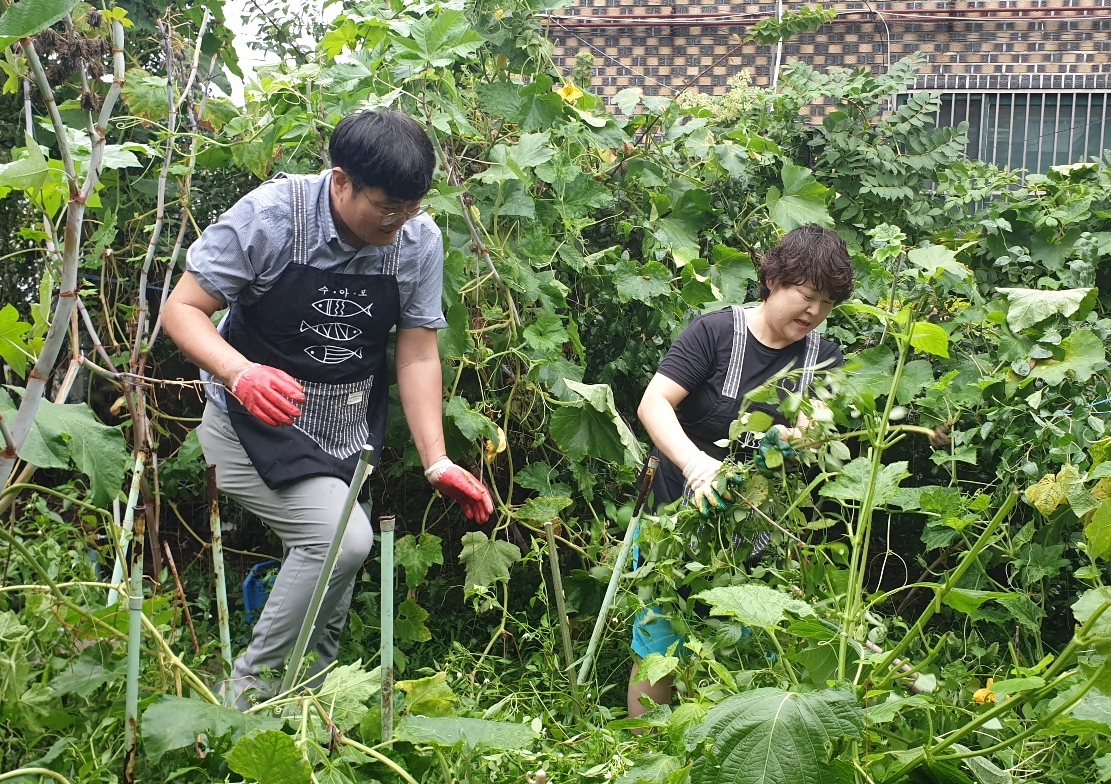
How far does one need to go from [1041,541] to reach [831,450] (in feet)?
4.41

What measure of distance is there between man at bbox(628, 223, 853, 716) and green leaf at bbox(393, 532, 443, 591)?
822 mm

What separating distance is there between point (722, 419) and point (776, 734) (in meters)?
1.40

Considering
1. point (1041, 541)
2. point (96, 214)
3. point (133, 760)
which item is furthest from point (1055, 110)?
point (133, 760)

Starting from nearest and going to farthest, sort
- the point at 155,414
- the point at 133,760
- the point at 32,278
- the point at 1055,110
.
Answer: the point at 133,760 < the point at 155,414 < the point at 32,278 < the point at 1055,110

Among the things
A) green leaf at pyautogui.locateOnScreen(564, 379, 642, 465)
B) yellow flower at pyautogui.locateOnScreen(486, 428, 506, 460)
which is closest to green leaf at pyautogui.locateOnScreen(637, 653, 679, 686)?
green leaf at pyautogui.locateOnScreen(564, 379, 642, 465)

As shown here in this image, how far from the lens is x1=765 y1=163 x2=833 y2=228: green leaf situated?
4051 millimetres

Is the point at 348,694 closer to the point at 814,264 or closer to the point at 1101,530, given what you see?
the point at 1101,530

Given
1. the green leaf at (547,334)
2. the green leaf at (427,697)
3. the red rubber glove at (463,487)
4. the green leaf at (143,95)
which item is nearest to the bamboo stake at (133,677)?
the green leaf at (427,697)

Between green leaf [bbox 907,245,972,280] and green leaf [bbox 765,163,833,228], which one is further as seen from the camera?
green leaf [bbox 765,163,833,228]

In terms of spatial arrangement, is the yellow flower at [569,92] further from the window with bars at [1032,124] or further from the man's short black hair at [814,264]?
the window with bars at [1032,124]

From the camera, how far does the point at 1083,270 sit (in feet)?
12.4

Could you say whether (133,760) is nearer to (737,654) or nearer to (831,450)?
(737,654)

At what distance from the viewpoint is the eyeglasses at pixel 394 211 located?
257cm

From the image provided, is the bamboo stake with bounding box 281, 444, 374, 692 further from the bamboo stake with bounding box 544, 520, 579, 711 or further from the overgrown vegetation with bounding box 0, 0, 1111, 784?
the bamboo stake with bounding box 544, 520, 579, 711
